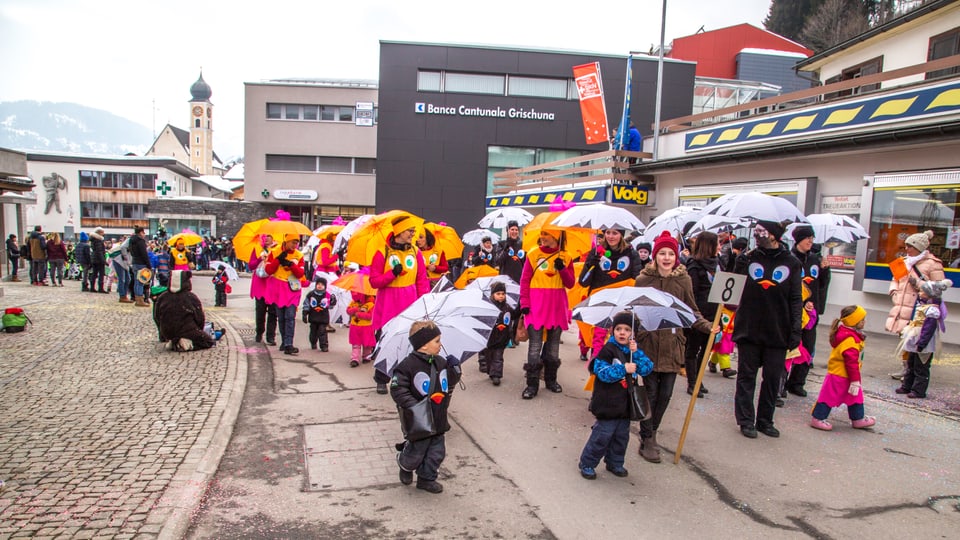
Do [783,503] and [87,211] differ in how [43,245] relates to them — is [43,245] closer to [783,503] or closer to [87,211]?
[783,503]

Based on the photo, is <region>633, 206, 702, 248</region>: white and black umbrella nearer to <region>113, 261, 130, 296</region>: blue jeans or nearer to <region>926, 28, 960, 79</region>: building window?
Answer: <region>926, 28, 960, 79</region>: building window

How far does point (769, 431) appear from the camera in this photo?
5492mm

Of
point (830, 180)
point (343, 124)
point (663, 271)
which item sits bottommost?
point (663, 271)

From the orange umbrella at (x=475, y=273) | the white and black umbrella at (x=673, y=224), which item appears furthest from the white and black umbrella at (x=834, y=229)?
the orange umbrella at (x=475, y=273)

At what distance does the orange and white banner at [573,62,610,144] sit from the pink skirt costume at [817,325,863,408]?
44.3 feet

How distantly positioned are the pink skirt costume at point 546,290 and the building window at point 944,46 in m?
13.3

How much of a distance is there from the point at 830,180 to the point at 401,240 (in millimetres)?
9473

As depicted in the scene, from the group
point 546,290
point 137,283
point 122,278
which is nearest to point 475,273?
point 546,290

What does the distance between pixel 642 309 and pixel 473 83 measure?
89.0 ft

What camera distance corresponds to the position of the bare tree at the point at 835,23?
28856mm

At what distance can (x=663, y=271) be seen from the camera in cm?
545

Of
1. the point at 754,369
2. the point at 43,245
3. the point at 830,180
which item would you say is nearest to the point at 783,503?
the point at 754,369

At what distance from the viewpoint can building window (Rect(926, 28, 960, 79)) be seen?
1384 centimetres

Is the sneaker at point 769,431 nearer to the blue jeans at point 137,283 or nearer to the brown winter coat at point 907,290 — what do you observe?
the brown winter coat at point 907,290
